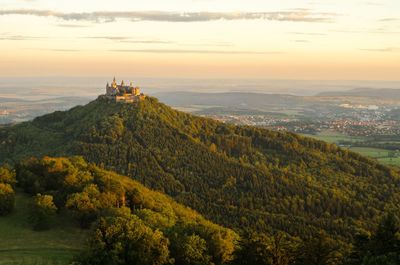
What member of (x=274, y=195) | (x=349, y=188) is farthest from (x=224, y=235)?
(x=349, y=188)

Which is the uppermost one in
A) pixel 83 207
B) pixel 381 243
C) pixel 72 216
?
pixel 381 243

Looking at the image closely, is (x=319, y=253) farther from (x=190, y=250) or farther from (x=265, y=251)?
(x=190, y=250)

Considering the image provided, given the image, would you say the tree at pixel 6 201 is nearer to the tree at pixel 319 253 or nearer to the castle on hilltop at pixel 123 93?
the tree at pixel 319 253

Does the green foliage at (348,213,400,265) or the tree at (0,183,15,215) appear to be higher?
the green foliage at (348,213,400,265)

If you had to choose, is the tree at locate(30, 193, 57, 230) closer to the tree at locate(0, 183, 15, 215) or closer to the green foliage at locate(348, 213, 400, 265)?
the tree at locate(0, 183, 15, 215)

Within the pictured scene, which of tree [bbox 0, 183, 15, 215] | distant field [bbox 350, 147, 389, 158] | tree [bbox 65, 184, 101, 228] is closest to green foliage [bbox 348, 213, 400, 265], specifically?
tree [bbox 65, 184, 101, 228]

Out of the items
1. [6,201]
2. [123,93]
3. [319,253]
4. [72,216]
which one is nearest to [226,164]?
[123,93]
